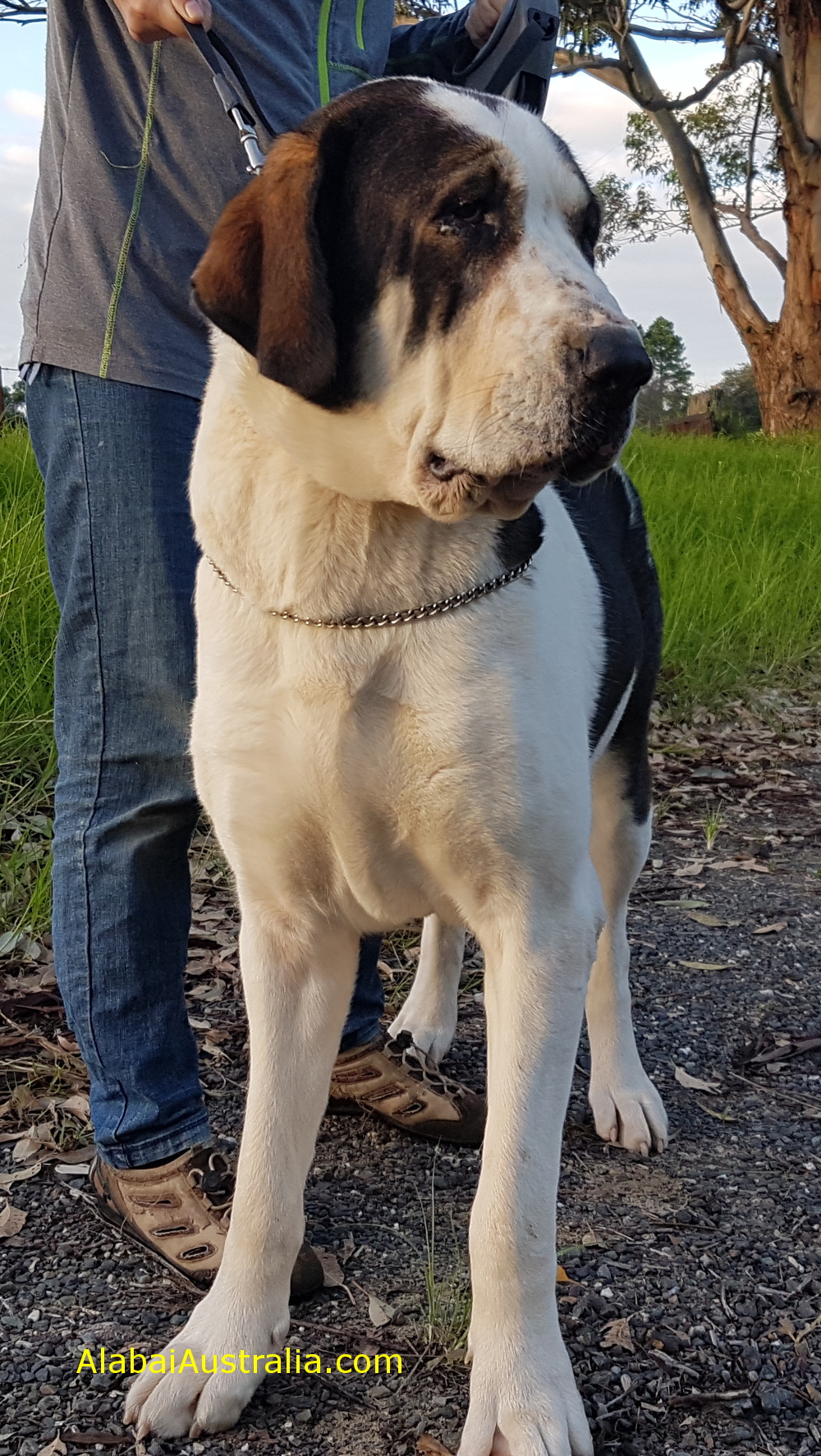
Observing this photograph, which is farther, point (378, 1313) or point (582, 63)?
point (582, 63)

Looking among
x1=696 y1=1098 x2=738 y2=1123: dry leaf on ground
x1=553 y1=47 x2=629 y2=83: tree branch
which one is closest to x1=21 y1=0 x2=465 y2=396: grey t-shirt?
x1=696 y1=1098 x2=738 y2=1123: dry leaf on ground

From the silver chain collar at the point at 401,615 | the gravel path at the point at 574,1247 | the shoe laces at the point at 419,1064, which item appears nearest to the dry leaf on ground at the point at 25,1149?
the gravel path at the point at 574,1247

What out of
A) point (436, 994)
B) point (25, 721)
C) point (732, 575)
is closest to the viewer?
point (436, 994)

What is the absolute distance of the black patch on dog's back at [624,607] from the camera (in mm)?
2363

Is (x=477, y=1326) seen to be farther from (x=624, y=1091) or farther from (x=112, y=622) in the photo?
(x=112, y=622)

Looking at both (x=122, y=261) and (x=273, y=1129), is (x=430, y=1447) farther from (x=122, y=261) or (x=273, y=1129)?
(x=122, y=261)

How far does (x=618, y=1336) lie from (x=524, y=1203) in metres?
0.39

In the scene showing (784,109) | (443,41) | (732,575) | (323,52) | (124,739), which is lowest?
(124,739)

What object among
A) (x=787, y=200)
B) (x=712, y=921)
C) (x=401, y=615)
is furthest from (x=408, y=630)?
(x=787, y=200)

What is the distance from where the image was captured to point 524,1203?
186 cm

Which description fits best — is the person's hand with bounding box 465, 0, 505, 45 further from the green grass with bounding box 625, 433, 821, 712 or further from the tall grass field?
the green grass with bounding box 625, 433, 821, 712

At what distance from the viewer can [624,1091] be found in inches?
109

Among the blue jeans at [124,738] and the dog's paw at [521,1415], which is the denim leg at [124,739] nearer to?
the blue jeans at [124,738]

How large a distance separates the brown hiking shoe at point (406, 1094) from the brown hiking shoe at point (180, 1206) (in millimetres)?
340
